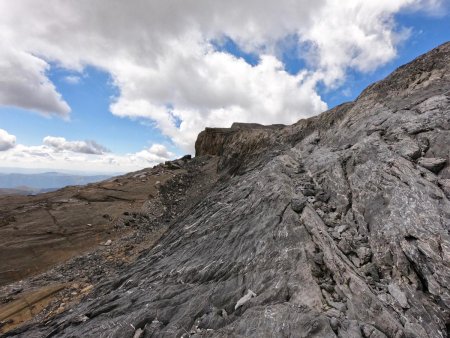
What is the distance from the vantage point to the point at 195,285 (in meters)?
10.4

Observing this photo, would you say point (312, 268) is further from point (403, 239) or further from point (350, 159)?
point (350, 159)

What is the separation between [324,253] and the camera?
373 inches

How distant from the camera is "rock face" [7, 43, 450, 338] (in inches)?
314

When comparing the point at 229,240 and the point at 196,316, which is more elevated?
the point at 229,240

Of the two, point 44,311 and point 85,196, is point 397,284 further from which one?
point 85,196

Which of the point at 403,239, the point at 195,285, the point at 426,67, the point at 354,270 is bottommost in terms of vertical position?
the point at 195,285

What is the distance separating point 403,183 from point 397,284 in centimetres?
425

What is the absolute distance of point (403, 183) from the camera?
36.3 feet

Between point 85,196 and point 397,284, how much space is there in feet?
123

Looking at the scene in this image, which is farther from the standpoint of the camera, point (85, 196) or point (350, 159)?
point (85, 196)

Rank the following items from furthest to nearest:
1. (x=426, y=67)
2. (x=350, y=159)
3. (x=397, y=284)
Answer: (x=426, y=67), (x=350, y=159), (x=397, y=284)

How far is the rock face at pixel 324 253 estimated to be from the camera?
26.1ft

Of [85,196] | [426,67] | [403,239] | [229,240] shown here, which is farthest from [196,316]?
[85,196]

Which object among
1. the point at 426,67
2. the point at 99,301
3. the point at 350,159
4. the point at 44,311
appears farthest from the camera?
the point at 426,67
